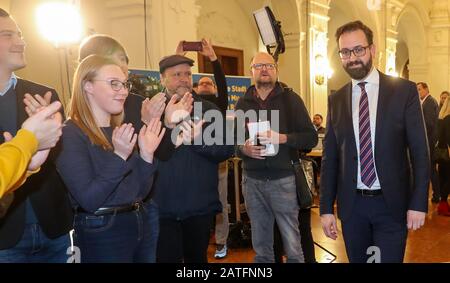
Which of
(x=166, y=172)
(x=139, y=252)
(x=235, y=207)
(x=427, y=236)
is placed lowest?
(x=427, y=236)

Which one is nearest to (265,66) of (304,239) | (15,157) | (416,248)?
(304,239)

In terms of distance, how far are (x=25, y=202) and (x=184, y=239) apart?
901 mm

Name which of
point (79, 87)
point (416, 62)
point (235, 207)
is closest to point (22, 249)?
point (79, 87)

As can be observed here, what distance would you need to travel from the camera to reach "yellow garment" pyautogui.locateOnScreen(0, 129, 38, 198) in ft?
3.91

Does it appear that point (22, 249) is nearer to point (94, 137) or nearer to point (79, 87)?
point (94, 137)

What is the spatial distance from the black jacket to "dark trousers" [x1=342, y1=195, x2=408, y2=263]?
707 mm

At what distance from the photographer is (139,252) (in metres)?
1.85

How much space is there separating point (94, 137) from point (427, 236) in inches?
159

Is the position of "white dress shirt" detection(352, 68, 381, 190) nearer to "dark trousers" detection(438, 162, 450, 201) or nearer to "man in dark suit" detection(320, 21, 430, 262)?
"man in dark suit" detection(320, 21, 430, 262)

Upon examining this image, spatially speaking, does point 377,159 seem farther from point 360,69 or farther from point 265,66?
point 265,66

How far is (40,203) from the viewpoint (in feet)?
5.71

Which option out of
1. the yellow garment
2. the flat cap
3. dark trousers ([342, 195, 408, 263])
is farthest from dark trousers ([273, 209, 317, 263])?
the yellow garment

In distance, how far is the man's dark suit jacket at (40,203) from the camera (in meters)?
1.66

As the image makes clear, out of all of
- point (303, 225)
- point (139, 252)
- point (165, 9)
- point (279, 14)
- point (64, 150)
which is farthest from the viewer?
point (279, 14)
